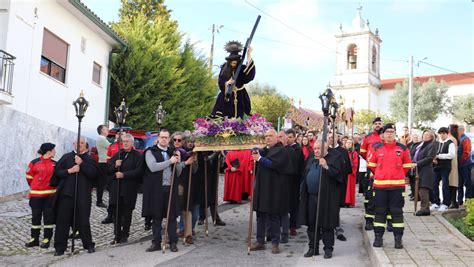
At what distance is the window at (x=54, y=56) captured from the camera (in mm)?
14250

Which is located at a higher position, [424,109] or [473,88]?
[473,88]

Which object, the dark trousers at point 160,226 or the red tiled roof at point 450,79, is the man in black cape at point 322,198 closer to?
the dark trousers at point 160,226

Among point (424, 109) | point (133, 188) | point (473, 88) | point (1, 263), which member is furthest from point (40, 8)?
point (473, 88)

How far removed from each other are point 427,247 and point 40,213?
631 centimetres

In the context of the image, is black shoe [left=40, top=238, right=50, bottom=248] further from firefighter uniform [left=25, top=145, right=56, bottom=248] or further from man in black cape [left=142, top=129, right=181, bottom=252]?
man in black cape [left=142, top=129, right=181, bottom=252]

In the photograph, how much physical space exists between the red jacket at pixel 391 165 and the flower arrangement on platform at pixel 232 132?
1874 millimetres

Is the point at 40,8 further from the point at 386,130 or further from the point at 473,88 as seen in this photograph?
the point at 473,88

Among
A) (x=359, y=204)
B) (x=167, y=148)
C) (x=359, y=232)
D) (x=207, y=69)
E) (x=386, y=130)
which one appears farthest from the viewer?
(x=207, y=69)

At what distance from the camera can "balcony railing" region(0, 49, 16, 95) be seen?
1186 cm

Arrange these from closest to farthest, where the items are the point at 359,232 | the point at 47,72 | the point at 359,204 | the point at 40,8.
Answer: the point at 359,232 → the point at 359,204 → the point at 40,8 → the point at 47,72

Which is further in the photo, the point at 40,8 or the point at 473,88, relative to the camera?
the point at 473,88

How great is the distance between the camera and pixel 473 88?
6250 cm

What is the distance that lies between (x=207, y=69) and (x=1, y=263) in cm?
1797

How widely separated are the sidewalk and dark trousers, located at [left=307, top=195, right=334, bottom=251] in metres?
0.62
